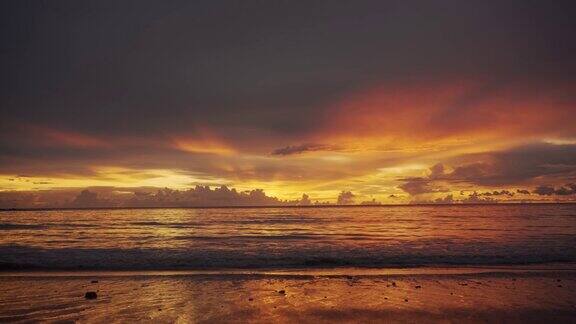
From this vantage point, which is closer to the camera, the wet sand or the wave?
the wet sand

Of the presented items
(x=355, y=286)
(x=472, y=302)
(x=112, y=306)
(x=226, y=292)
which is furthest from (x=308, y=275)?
(x=112, y=306)

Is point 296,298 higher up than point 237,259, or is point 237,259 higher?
point 296,298

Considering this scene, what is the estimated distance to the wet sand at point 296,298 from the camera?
1157 centimetres

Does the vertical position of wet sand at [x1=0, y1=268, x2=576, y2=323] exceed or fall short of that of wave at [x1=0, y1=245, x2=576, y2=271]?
it exceeds it

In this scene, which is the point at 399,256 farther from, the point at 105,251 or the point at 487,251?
the point at 105,251

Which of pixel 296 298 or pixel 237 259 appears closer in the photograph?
pixel 296 298

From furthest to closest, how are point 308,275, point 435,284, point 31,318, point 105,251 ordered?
point 105,251 < point 308,275 < point 435,284 < point 31,318

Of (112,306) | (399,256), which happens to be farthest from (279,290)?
(399,256)

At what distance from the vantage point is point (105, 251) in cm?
3562

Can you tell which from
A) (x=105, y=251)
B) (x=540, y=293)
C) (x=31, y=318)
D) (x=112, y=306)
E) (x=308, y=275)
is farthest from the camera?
(x=105, y=251)

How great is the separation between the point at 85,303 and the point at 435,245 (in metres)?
31.0

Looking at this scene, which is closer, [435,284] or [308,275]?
[435,284]

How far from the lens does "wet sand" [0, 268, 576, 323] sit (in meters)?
11.6

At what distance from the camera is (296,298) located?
14.1 meters
